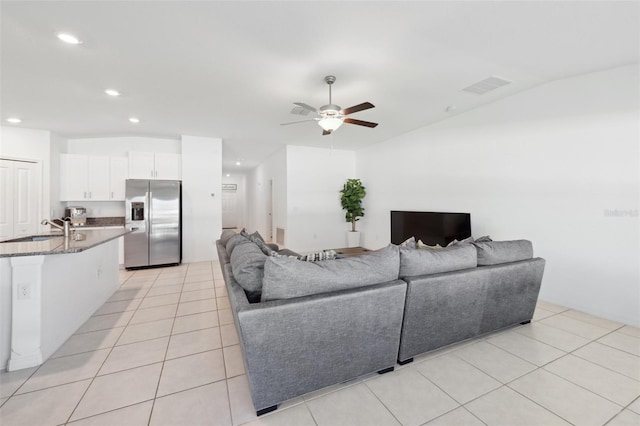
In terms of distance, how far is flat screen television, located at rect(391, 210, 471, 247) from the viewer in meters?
4.05

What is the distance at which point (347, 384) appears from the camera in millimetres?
1773

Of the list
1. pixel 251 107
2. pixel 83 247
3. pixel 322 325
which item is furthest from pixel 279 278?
pixel 251 107

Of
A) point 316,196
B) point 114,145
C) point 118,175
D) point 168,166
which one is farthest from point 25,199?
point 316,196

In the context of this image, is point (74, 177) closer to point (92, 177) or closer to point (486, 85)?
point (92, 177)

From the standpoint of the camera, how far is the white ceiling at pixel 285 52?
1969mm

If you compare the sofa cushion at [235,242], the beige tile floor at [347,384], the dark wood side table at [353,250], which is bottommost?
the beige tile floor at [347,384]

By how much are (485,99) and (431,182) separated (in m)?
1.57

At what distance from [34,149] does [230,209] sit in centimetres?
744

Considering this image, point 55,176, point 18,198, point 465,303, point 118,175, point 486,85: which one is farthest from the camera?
point 118,175

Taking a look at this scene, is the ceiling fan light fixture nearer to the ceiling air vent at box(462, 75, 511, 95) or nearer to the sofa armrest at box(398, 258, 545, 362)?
the ceiling air vent at box(462, 75, 511, 95)

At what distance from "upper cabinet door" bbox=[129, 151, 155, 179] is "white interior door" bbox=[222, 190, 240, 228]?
6706 millimetres

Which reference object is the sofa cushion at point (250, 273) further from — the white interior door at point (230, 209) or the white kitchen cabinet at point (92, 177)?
the white interior door at point (230, 209)

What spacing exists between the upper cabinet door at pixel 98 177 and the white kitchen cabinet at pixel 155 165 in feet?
1.51

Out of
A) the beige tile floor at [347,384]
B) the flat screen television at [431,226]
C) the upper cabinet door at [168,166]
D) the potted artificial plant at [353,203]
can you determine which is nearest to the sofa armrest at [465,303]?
the beige tile floor at [347,384]
